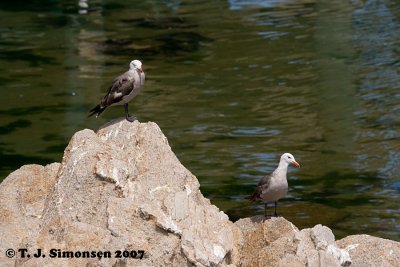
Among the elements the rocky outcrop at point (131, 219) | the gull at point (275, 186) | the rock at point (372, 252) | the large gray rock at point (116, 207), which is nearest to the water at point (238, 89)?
the gull at point (275, 186)

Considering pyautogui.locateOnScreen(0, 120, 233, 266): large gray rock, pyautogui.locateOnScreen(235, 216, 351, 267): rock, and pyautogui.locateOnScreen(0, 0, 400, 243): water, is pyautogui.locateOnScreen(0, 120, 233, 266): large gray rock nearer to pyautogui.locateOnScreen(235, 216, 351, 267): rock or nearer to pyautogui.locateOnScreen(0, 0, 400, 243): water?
pyautogui.locateOnScreen(235, 216, 351, 267): rock

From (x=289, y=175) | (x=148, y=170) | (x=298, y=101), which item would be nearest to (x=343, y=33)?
(x=298, y=101)

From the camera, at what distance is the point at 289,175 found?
25.0 m

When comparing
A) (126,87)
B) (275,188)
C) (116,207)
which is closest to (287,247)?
(275,188)

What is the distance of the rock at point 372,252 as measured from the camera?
48.9ft

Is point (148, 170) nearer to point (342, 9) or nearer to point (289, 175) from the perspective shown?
point (289, 175)

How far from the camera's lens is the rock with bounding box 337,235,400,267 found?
48.9 feet

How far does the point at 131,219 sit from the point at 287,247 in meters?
2.28

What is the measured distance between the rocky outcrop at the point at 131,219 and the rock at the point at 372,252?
36 millimetres

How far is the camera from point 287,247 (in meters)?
14.8

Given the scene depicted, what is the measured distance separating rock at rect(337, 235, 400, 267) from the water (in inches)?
195

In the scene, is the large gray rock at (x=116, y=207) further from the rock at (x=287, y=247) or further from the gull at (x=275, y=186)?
the gull at (x=275, y=186)

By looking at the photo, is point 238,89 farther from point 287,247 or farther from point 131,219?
point 131,219

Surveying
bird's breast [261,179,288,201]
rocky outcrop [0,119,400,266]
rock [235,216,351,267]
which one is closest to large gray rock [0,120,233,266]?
rocky outcrop [0,119,400,266]
